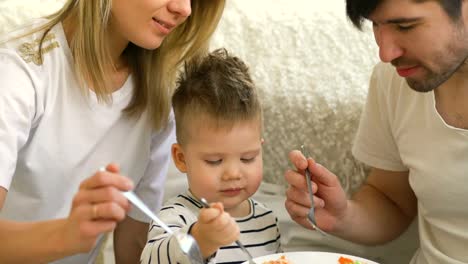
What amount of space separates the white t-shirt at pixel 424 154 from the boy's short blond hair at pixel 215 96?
0.73 ft

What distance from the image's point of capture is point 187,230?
1.01 metres

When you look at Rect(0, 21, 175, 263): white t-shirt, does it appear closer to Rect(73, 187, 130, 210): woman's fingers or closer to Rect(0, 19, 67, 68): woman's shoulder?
Rect(0, 19, 67, 68): woman's shoulder

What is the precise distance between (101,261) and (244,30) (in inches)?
22.6

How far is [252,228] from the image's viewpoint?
3.88ft

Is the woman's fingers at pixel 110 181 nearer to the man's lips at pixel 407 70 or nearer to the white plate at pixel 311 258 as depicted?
the white plate at pixel 311 258

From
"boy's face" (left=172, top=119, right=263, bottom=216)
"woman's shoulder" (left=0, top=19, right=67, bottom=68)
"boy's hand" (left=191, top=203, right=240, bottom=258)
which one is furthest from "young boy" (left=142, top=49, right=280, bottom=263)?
"woman's shoulder" (left=0, top=19, right=67, bottom=68)

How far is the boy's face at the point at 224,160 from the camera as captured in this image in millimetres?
1121

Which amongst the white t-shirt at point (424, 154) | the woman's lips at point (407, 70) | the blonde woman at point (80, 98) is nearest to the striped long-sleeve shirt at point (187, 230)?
the blonde woman at point (80, 98)

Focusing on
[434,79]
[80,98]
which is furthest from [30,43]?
[434,79]

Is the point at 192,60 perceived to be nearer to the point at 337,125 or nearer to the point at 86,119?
the point at 86,119

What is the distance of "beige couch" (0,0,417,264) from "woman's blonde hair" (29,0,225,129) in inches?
8.6

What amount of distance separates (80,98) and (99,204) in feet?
1.28

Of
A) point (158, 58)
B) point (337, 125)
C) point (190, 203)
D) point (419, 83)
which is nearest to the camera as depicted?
point (419, 83)

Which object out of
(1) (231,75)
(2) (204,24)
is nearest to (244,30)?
(2) (204,24)
